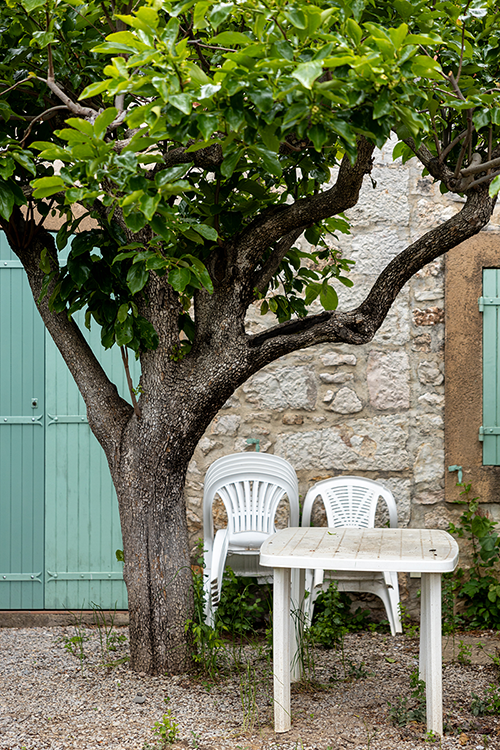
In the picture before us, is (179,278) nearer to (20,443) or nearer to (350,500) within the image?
(350,500)

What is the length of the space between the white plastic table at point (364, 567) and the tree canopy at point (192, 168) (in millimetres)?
597

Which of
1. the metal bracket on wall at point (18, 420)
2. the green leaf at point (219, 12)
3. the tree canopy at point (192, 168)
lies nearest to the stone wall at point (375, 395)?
the tree canopy at point (192, 168)

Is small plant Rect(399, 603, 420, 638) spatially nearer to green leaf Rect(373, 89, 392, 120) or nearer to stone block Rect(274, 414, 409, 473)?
stone block Rect(274, 414, 409, 473)

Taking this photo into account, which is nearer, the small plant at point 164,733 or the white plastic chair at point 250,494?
the small plant at point 164,733

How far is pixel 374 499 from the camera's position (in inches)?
158

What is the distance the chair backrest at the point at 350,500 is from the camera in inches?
156

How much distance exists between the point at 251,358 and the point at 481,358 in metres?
1.90

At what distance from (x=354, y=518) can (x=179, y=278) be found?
7.59 feet

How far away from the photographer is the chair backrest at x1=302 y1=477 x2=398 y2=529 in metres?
3.97

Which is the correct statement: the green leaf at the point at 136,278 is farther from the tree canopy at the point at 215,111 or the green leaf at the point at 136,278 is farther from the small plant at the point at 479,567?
the small plant at the point at 479,567

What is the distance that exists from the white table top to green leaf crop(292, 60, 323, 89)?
1.48 metres

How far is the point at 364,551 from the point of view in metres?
2.46

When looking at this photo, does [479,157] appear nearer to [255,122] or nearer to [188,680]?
[255,122]

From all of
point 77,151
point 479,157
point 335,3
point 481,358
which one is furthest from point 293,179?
point 481,358
